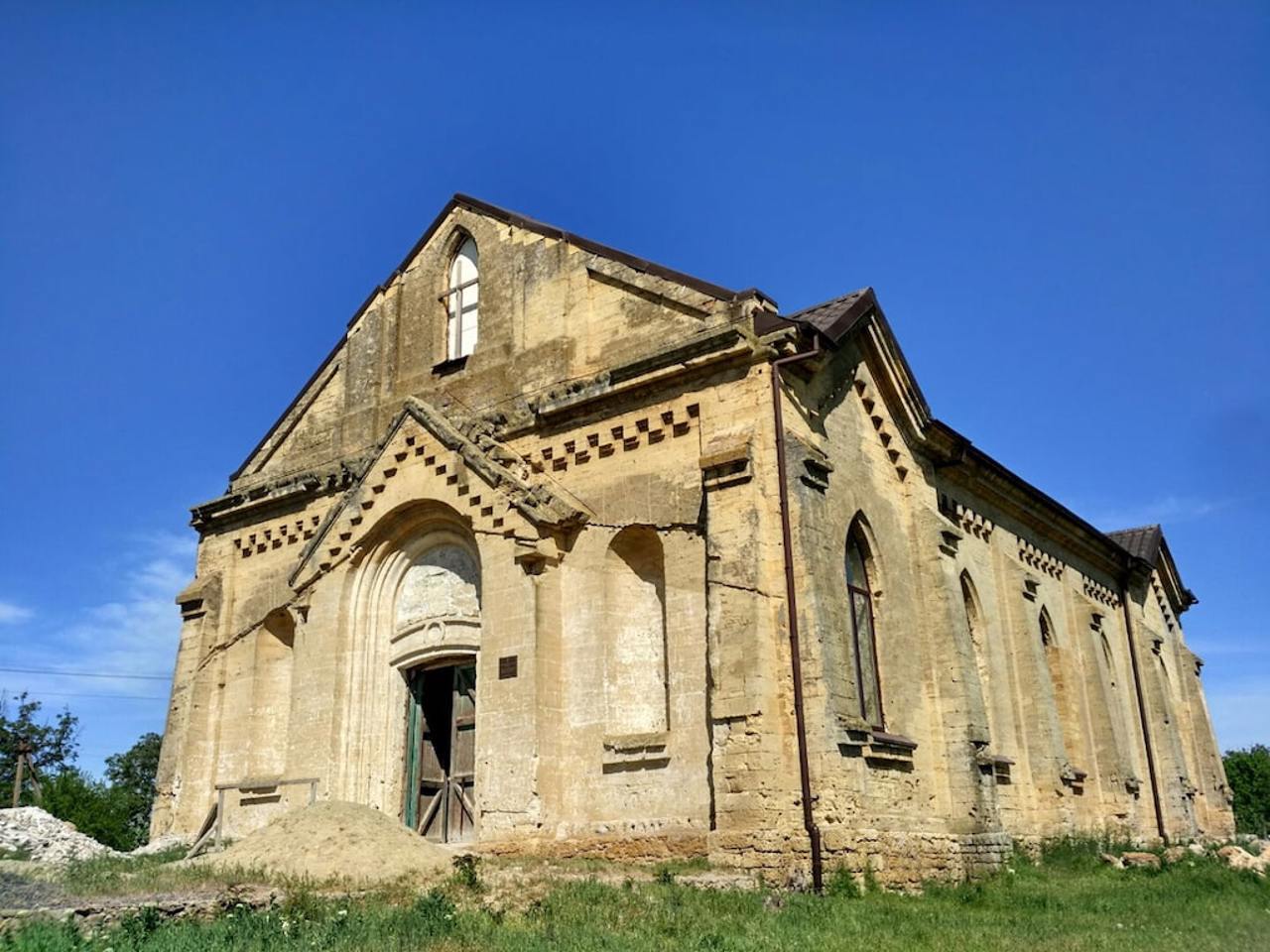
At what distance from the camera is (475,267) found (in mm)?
20672

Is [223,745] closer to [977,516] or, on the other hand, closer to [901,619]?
[901,619]

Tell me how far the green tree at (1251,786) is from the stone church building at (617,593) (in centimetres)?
5120

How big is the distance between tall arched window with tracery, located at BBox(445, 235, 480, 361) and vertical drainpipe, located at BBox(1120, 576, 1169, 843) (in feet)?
63.8

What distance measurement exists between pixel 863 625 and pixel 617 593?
3.87m

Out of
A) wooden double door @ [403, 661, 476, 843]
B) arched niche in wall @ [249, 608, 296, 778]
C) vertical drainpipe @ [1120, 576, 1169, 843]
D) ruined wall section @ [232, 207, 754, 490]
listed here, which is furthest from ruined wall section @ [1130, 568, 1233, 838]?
arched niche in wall @ [249, 608, 296, 778]

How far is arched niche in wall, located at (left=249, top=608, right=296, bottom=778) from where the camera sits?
1978 centimetres

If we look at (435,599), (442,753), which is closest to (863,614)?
(435,599)

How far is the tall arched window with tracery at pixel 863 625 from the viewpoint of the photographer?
16156 mm

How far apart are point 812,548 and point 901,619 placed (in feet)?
12.1

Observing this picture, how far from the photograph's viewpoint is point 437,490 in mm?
17875

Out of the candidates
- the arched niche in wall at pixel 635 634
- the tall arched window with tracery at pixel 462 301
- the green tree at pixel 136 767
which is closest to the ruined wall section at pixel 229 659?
the tall arched window with tracery at pixel 462 301

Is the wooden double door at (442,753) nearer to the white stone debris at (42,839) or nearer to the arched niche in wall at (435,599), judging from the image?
the arched niche in wall at (435,599)

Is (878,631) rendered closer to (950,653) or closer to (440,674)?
(950,653)

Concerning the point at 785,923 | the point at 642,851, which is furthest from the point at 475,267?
the point at 785,923
